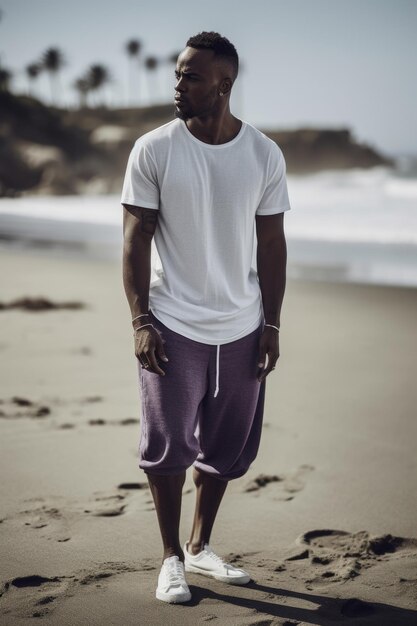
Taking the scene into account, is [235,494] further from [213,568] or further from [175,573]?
[175,573]

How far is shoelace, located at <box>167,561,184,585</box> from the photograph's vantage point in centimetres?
271

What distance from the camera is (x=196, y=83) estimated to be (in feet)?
8.38

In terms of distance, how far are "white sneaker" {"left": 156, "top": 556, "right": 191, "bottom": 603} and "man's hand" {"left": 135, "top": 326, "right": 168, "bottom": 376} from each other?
2.40 ft

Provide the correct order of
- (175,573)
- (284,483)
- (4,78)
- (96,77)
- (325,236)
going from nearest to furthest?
1. (175,573)
2. (284,483)
3. (325,236)
4. (4,78)
5. (96,77)

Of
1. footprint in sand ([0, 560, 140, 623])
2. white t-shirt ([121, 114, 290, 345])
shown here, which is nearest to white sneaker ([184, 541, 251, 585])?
footprint in sand ([0, 560, 140, 623])

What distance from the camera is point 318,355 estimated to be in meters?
6.29

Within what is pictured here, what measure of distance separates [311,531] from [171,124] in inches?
75.2

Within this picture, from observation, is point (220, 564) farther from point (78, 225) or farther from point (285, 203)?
point (78, 225)

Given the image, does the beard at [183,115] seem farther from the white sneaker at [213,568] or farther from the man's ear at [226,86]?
the white sneaker at [213,568]

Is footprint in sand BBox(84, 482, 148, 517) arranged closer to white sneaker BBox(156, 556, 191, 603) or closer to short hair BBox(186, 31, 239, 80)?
white sneaker BBox(156, 556, 191, 603)

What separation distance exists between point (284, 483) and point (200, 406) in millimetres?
1283

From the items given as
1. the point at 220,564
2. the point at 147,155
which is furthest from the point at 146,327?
the point at 220,564

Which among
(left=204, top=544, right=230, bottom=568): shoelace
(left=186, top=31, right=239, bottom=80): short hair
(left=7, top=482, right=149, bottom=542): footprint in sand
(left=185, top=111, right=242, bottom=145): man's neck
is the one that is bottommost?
(left=7, top=482, right=149, bottom=542): footprint in sand

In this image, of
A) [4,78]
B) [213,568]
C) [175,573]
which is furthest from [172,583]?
[4,78]
